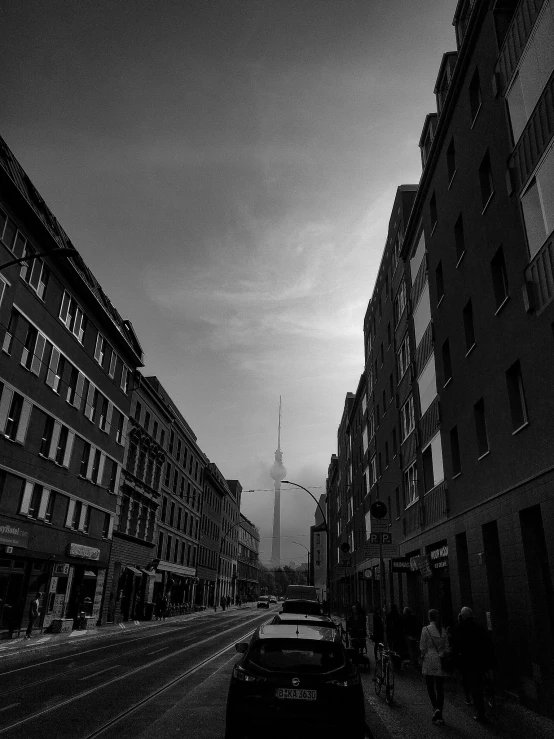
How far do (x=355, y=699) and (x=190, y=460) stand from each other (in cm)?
5674

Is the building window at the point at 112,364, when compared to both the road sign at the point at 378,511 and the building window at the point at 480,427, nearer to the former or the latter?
the road sign at the point at 378,511

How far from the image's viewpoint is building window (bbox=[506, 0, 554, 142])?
12.4 m

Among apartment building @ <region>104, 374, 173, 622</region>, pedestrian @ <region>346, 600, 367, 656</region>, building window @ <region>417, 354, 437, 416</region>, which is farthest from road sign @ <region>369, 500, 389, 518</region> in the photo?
apartment building @ <region>104, 374, 173, 622</region>

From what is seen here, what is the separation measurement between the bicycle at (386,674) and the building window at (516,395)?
592 cm

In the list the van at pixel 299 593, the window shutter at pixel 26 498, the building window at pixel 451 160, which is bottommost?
the van at pixel 299 593

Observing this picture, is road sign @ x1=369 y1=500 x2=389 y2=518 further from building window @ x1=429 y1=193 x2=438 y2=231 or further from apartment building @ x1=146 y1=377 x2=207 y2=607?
apartment building @ x1=146 y1=377 x2=207 y2=607

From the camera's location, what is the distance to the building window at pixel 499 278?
14.9 m

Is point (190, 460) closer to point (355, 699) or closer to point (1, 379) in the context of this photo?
point (1, 379)

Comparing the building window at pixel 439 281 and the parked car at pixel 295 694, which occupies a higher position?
the building window at pixel 439 281

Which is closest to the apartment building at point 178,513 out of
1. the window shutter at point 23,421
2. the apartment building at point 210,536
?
the apartment building at point 210,536

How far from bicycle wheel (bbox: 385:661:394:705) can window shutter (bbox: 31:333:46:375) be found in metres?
20.6

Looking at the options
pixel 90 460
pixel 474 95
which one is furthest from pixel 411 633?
pixel 90 460

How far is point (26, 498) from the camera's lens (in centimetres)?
2492

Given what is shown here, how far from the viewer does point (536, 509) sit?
1227cm
